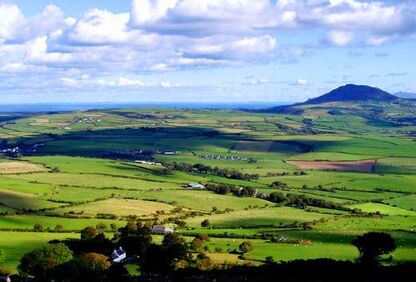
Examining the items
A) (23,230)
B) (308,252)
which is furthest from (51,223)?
(308,252)

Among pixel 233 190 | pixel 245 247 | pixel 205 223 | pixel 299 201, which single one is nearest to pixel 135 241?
pixel 245 247

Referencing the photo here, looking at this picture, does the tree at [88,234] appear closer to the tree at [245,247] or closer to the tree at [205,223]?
the tree at [245,247]

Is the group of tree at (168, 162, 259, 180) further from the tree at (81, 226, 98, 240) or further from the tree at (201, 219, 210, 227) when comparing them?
the tree at (81, 226, 98, 240)

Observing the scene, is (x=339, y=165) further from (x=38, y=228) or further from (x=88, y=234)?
(x=88, y=234)

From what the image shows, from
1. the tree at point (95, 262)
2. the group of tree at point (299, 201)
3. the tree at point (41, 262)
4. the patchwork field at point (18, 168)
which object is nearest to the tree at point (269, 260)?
the tree at point (95, 262)

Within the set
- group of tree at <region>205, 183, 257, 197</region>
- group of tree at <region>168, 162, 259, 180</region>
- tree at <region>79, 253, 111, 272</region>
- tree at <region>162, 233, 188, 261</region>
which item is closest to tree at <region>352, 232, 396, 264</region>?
tree at <region>162, 233, 188, 261</region>

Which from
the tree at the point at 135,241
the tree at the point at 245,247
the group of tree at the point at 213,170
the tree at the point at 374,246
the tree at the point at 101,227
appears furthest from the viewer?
the group of tree at the point at 213,170

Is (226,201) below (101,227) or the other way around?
below
